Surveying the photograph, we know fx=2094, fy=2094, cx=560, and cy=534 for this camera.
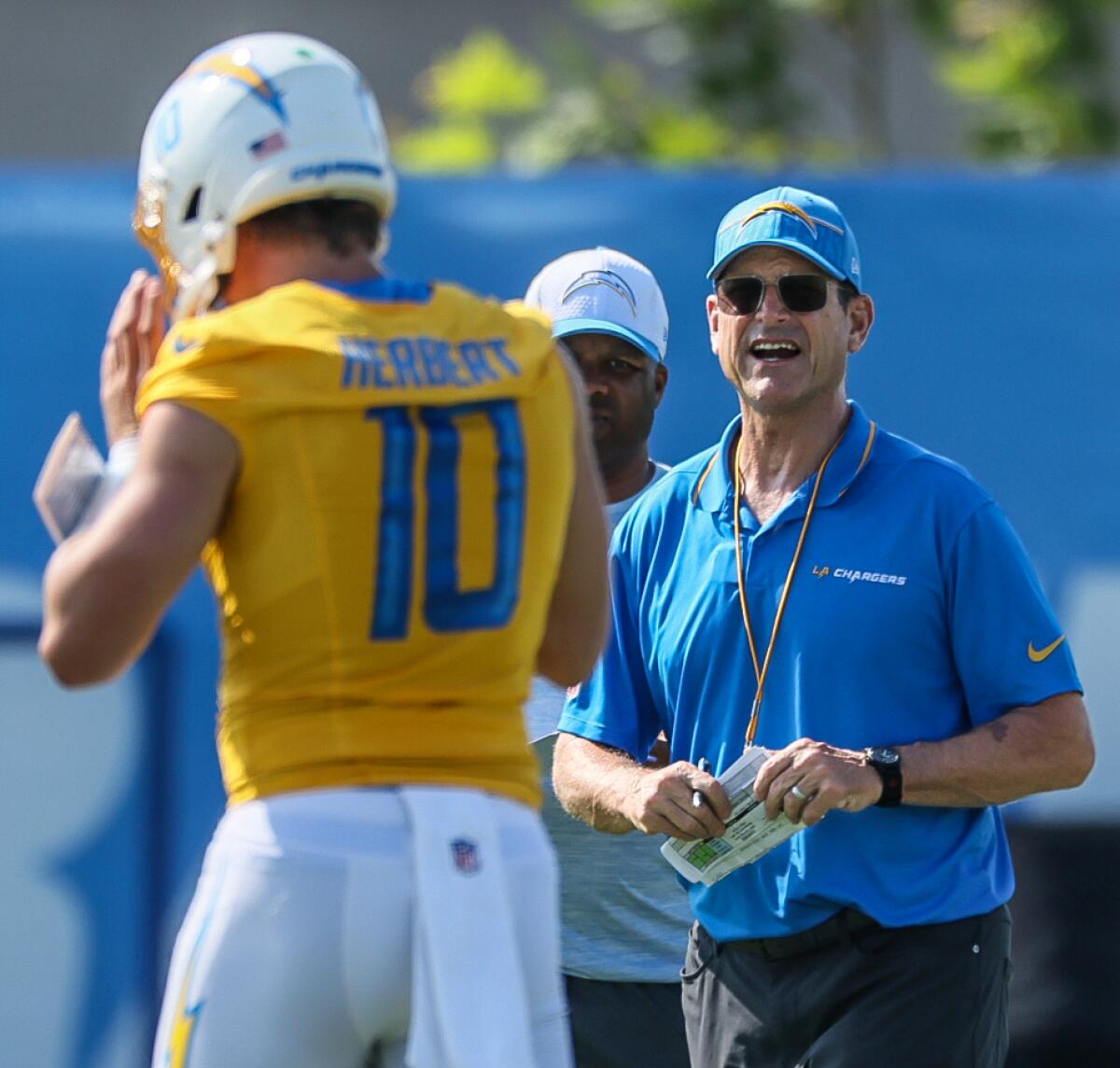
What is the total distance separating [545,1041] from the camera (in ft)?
7.46

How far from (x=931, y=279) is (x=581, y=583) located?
220cm

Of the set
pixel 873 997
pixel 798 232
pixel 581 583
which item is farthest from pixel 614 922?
pixel 581 583

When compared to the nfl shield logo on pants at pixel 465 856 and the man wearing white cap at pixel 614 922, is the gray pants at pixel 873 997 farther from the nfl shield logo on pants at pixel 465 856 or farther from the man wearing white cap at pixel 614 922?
the nfl shield logo on pants at pixel 465 856

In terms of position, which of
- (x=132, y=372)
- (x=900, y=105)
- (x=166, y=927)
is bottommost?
(x=166, y=927)

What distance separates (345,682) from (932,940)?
1.30 metres

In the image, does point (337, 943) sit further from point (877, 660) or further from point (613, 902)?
point (613, 902)

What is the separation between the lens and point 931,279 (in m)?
4.41

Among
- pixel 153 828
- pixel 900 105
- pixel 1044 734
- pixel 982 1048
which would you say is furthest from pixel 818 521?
pixel 900 105

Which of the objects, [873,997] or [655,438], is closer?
[873,997]

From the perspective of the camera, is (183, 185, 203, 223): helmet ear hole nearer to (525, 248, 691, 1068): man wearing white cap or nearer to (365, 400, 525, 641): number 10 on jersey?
(365, 400, 525, 641): number 10 on jersey

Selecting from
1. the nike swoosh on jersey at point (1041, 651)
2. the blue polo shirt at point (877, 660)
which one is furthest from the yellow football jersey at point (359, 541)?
the nike swoosh on jersey at point (1041, 651)

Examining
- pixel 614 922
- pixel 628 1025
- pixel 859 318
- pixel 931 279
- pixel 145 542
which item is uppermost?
pixel 931 279

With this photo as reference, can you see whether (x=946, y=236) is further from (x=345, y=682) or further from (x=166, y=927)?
(x=345, y=682)

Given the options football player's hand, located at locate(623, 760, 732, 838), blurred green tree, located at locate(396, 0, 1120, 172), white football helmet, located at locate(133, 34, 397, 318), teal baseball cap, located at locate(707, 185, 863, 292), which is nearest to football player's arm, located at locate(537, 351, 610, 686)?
white football helmet, located at locate(133, 34, 397, 318)
